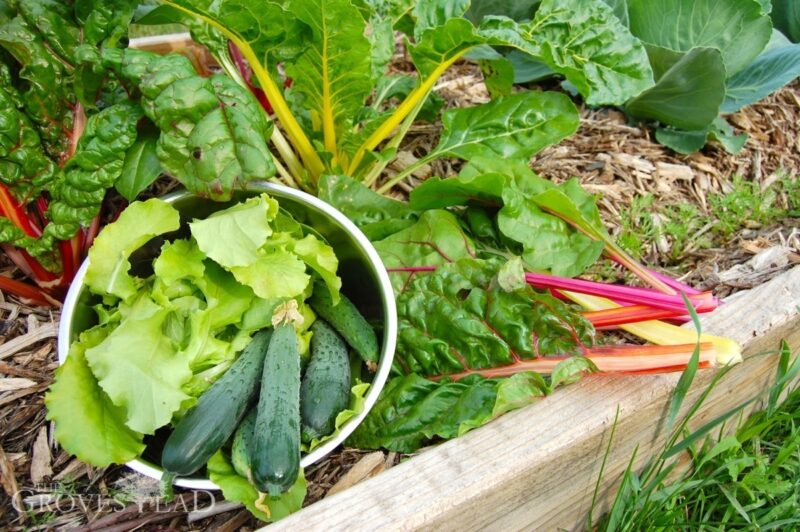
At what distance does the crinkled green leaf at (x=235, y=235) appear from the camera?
1.22 m

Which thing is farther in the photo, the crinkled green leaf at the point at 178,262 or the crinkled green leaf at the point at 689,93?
the crinkled green leaf at the point at 689,93

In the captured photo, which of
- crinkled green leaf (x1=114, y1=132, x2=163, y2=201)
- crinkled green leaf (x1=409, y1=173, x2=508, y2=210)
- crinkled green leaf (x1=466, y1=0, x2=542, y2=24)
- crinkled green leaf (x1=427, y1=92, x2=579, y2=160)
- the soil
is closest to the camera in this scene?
the soil

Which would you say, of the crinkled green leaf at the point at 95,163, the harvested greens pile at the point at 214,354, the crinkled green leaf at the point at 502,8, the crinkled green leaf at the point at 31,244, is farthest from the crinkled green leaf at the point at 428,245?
the crinkled green leaf at the point at 502,8

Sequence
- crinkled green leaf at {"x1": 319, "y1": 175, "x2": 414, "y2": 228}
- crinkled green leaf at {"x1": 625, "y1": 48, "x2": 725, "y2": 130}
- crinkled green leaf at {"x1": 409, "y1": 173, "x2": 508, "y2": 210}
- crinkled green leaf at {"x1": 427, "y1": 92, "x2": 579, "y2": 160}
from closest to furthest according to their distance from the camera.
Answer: crinkled green leaf at {"x1": 409, "y1": 173, "x2": 508, "y2": 210}
crinkled green leaf at {"x1": 319, "y1": 175, "x2": 414, "y2": 228}
crinkled green leaf at {"x1": 427, "y1": 92, "x2": 579, "y2": 160}
crinkled green leaf at {"x1": 625, "y1": 48, "x2": 725, "y2": 130}

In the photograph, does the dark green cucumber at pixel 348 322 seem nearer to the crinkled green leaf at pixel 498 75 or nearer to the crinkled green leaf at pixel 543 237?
the crinkled green leaf at pixel 543 237

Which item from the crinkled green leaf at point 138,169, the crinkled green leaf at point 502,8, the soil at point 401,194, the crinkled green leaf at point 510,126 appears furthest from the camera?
the crinkled green leaf at point 502,8

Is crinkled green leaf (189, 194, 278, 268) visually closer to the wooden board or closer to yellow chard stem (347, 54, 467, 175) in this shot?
the wooden board

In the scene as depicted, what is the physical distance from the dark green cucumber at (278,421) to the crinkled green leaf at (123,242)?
281 millimetres

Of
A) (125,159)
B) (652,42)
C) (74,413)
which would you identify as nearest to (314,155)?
(125,159)

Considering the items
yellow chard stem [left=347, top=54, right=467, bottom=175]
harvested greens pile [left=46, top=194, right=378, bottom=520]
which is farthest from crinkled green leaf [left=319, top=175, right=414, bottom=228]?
harvested greens pile [left=46, top=194, right=378, bottom=520]

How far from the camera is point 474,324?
4.87 ft

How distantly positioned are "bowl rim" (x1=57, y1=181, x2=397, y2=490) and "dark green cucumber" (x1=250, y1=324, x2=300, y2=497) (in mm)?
76

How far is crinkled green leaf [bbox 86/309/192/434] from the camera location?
1119mm

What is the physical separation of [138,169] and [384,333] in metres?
0.60
